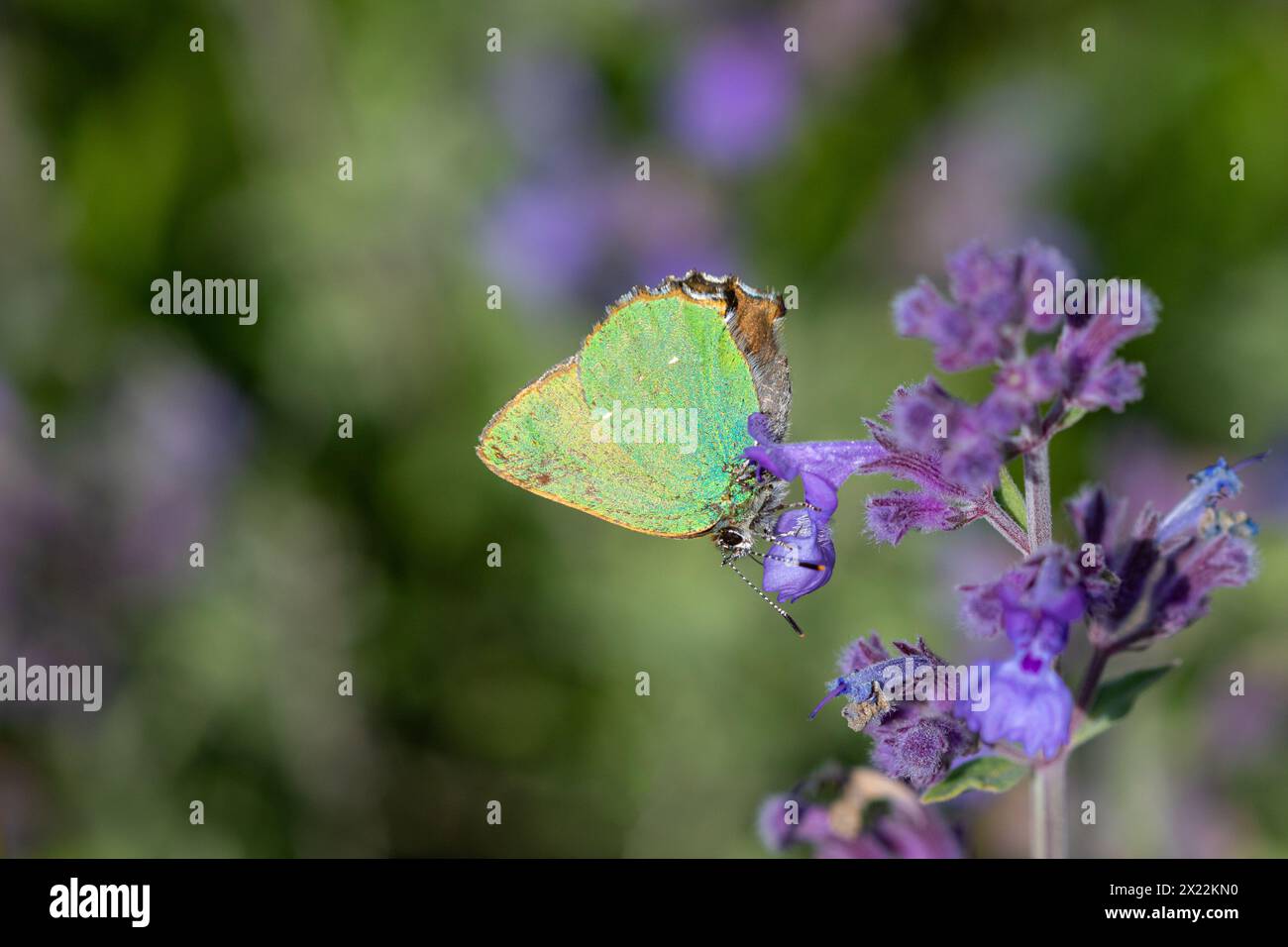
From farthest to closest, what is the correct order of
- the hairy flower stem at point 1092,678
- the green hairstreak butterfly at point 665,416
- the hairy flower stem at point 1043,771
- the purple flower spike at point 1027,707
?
the green hairstreak butterfly at point 665,416, the hairy flower stem at point 1092,678, the hairy flower stem at point 1043,771, the purple flower spike at point 1027,707

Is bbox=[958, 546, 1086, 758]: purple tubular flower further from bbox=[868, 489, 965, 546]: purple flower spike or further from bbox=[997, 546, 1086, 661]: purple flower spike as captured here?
bbox=[868, 489, 965, 546]: purple flower spike

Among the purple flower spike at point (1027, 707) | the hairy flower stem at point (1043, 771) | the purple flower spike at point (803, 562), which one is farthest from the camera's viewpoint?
the purple flower spike at point (803, 562)

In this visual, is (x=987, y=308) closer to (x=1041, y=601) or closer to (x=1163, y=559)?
(x=1041, y=601)

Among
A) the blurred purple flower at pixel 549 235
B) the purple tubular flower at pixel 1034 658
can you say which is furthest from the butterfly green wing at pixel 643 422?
the blurred purple flower at pixel 549 235

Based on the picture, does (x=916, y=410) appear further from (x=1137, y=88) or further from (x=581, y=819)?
(x=1137, y=88)

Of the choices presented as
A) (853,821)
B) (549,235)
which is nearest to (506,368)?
(549,235)

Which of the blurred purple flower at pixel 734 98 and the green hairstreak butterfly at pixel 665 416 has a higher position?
the blurred purple flower at pixel 734 98

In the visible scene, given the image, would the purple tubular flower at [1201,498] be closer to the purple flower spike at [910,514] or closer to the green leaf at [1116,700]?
the green leaf at [1116,700]
